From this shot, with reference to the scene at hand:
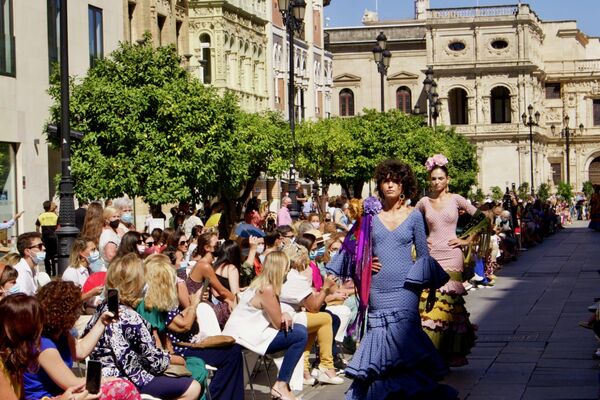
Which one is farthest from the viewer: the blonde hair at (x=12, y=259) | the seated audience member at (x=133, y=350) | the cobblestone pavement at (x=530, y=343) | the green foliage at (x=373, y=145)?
the green foliage at (x=373, y=145)

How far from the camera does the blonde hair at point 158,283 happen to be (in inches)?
439

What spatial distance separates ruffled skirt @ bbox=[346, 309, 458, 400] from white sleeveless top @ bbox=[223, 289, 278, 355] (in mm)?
2394

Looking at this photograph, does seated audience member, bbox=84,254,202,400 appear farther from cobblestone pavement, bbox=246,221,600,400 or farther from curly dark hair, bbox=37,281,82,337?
cobblestone pavement, bbox=246,221,600,400

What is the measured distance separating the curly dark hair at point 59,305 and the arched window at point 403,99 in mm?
97971

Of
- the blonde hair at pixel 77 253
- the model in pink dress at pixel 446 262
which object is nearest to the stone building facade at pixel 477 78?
the blonde hair at pixel 77 253

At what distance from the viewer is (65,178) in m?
19.1

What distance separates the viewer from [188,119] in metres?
28.2

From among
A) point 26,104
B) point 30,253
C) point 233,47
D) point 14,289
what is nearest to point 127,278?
point 14,289

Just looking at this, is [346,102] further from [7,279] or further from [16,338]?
[16,338]

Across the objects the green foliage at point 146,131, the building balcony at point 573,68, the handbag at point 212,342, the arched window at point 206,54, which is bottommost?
the handbag at point 212,342

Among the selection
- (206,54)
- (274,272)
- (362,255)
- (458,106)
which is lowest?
(274,272)

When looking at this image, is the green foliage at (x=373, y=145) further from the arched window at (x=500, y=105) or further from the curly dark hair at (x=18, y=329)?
Answer: the arched window at (x=500, y=105)

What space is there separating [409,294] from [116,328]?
2.17 m

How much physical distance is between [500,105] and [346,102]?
11627 mm
